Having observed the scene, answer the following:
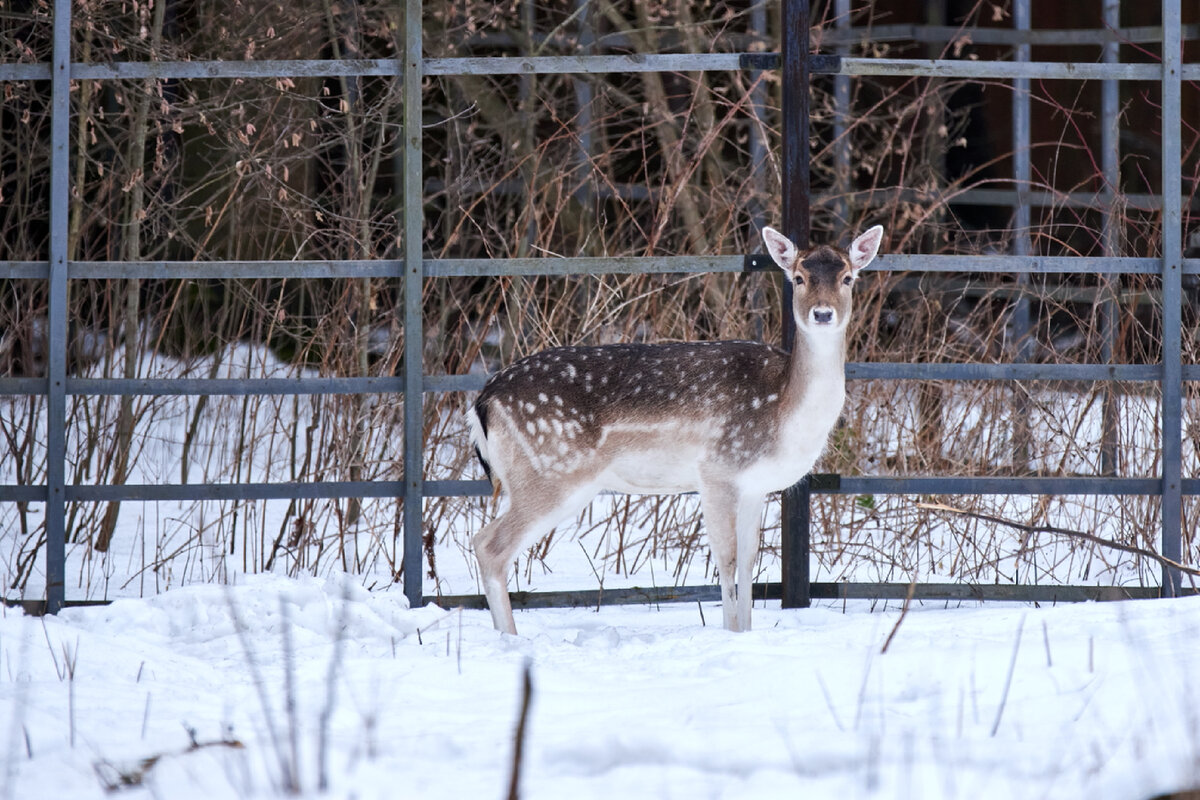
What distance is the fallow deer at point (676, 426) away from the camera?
5.29 metres

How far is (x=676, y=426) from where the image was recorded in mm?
5398

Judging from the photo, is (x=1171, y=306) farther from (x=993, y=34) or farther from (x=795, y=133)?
(x=993, y=34)

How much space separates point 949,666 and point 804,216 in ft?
7.88

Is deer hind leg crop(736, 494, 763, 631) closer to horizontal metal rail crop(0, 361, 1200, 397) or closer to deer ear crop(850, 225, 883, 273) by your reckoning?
horizontal metal rail crop(0, 361, 1200, 397)

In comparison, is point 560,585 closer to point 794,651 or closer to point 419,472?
point 419,472

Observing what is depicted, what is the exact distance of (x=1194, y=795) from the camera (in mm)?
2723

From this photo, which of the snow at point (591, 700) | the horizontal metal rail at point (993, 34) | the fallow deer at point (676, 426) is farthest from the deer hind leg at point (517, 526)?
the horizontal metal rail at point (993, 34)

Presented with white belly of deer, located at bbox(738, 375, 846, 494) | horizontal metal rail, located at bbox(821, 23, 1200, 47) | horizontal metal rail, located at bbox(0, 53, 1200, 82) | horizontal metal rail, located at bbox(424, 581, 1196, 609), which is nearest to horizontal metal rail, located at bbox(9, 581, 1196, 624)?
horizontal metal rail, located at bbox(424, 581, 1196, 609)

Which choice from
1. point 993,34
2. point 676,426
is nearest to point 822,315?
point 676,426

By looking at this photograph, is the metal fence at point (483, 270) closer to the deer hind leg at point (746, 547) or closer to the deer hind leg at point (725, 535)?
the deer hind leg at point (746, 547)

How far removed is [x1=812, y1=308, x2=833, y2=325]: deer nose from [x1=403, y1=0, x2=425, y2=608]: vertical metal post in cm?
153

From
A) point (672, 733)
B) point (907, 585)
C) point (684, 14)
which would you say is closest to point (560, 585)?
point (907, 585)

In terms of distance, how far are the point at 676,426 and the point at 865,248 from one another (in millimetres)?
978

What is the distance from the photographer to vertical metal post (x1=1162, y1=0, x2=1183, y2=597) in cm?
575
